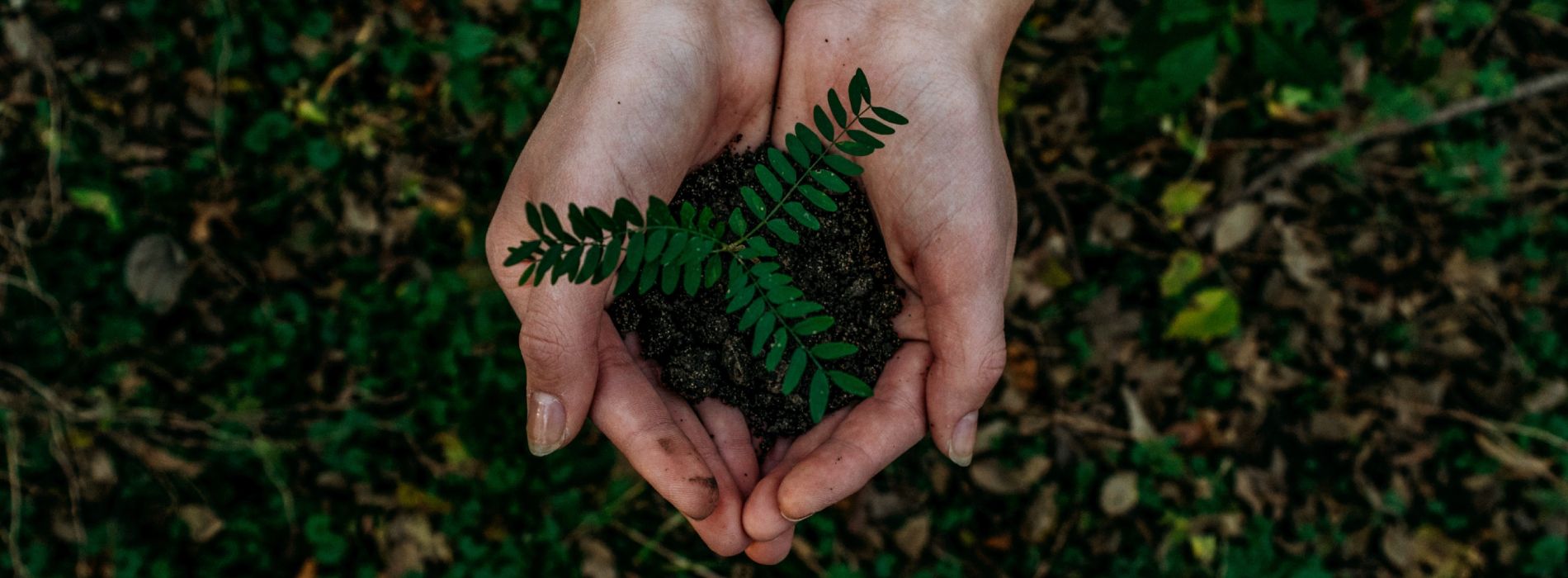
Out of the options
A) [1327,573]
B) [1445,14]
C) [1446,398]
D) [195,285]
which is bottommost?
[1327,573]

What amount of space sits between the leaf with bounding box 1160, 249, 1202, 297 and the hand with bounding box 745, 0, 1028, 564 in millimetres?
1306

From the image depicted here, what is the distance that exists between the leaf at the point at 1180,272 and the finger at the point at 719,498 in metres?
2.06

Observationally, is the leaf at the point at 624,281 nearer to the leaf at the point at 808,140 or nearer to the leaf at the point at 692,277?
the leaf at the point at 692,277

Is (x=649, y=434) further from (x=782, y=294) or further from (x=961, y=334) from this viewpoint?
(x=961, y=334)

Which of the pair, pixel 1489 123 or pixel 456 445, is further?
pixel 1489 123

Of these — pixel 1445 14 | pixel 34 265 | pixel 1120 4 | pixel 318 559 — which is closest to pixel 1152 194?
pixel 1120 4

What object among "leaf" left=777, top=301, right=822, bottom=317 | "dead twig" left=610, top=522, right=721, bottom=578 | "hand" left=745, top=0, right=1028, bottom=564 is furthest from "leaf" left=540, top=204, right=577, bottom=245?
"dead twig" left=610, top=522, right=721, bottom=578

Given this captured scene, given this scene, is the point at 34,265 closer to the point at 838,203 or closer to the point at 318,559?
the point at 318,559

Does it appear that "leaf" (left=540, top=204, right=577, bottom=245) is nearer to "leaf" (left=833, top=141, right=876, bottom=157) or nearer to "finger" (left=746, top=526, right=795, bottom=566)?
"leaf" (left=833, top=141, right=876, bottom=157)

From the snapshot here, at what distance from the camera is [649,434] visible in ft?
8.28

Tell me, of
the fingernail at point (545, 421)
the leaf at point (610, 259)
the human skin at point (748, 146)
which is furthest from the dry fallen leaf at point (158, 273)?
the leaf at point (610, 259)

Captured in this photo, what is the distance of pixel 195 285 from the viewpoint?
3801 mm

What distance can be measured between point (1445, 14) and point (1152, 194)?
1.40 m

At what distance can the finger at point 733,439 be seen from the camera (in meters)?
2.69
